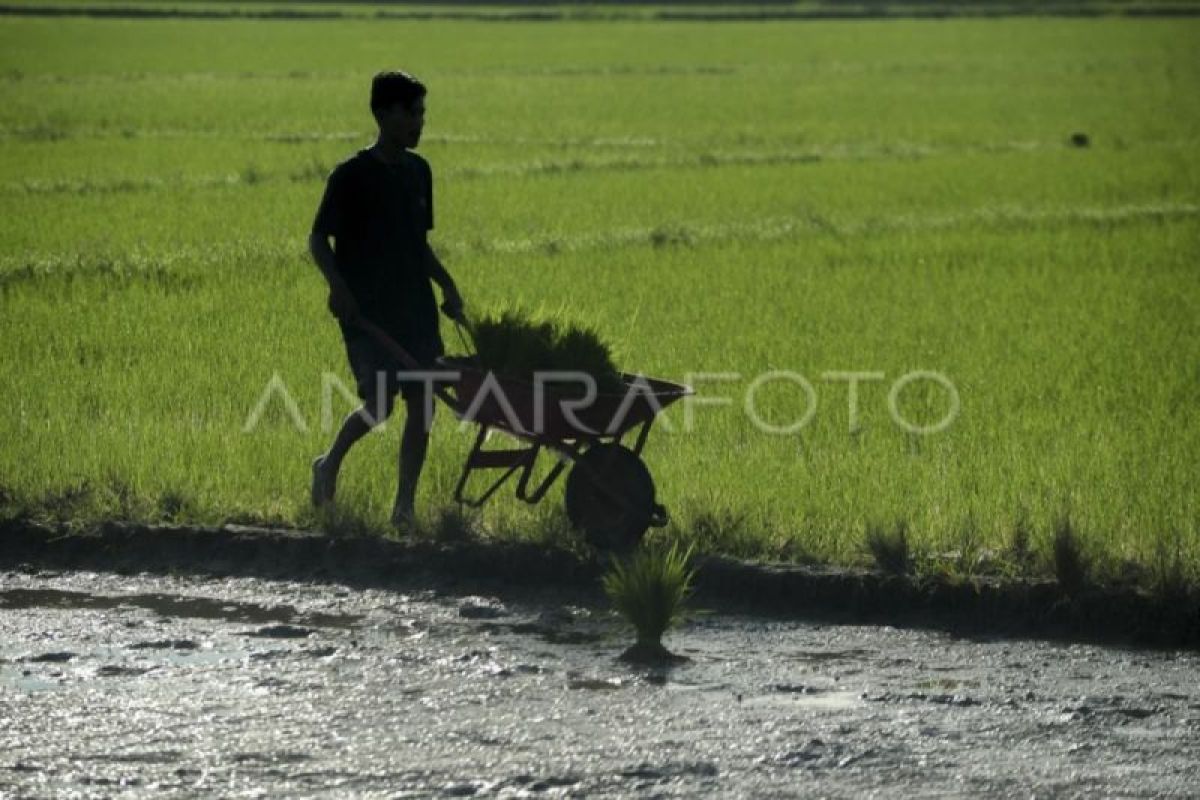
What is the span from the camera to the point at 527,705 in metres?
5.80

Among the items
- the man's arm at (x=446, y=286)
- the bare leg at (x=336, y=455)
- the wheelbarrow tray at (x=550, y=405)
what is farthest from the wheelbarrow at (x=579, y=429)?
the bare leg at (x=336, y=455)

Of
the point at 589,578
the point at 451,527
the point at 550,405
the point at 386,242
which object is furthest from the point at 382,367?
the point at 589,578

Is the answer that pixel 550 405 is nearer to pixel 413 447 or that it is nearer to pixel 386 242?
pixel 413 447

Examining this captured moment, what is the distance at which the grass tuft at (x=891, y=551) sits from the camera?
7.00 m

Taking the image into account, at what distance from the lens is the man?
24.4ft

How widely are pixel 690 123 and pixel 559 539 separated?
25.4 m

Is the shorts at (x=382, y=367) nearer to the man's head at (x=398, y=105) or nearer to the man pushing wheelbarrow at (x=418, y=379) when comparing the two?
the man pushing wheelbarrow at (x=418, y=379)

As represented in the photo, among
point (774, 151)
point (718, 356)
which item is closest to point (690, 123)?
point (774, 151)

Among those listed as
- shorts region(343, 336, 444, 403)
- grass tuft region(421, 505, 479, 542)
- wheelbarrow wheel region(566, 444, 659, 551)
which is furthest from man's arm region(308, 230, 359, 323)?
wheelbarrow wheel region(566, 444, 659, 551)

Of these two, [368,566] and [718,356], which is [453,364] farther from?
[718,356]

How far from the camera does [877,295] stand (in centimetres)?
1480

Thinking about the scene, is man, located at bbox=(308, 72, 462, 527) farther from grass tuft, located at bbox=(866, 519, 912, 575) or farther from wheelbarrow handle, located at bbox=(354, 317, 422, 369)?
grass tuft, located at bbox=(866, 519, 912, 575)

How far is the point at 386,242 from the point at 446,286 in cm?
26

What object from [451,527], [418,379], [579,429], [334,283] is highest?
[334,283]
